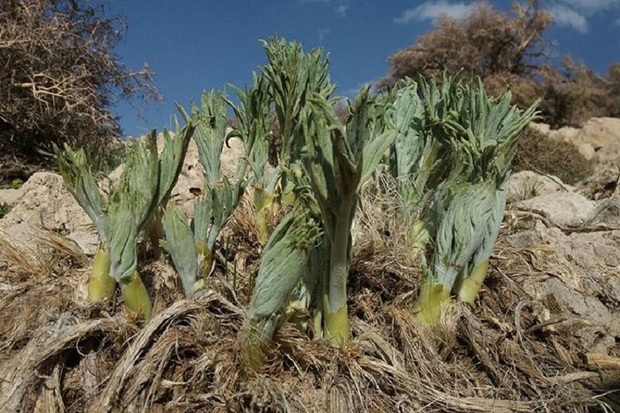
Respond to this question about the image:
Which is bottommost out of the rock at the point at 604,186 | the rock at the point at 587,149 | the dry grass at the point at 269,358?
the dry grass at the point at 269,358

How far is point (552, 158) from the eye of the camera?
26.3ft

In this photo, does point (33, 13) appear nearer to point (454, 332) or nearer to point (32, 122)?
point (32, 122)

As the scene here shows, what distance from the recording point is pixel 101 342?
1404mm

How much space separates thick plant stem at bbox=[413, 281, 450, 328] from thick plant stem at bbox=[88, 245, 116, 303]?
2.49 feet

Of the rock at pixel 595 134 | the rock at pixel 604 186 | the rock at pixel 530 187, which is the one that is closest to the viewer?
the rock at pixel 604 186

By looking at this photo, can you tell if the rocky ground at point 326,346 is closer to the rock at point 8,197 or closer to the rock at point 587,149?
the rock at point 8,197

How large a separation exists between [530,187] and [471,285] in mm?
2529

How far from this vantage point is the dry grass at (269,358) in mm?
1300

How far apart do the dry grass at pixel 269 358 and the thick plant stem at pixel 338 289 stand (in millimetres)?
40

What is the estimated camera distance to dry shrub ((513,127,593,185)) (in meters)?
7.68

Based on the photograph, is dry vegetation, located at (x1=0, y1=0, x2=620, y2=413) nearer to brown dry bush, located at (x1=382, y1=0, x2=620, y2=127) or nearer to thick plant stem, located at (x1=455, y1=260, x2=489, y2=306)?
thick plant stem, located at (x1=455, y1=260, x2=489, y2=306)

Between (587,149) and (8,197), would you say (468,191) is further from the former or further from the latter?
(587,149)

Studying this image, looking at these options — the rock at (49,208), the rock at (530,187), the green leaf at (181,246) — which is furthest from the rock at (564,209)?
the rock at (49,208)

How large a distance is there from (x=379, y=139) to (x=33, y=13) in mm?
7574
